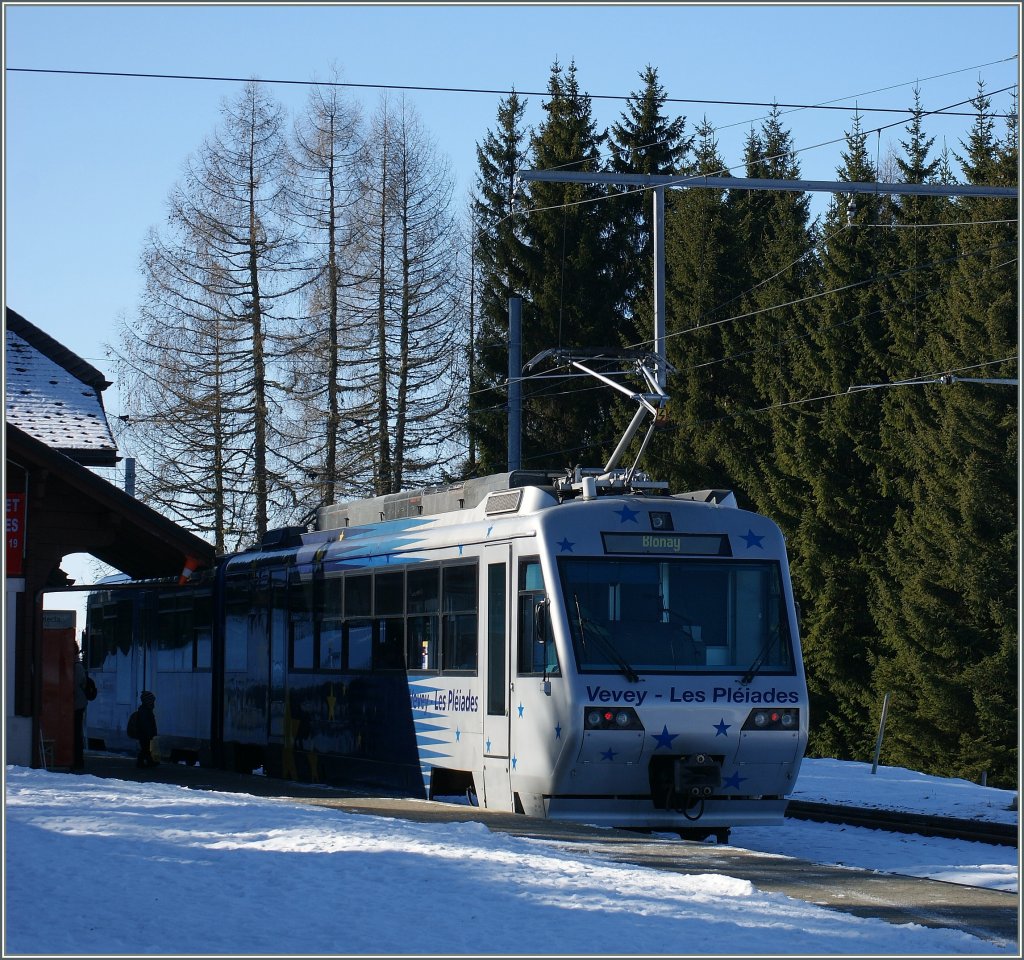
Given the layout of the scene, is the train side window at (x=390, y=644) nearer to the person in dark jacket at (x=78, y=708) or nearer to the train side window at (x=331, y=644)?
the train side window at (x=331, y=644)

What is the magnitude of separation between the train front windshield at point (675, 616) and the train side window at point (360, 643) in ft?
13.6

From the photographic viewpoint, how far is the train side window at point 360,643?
17906 millimetres

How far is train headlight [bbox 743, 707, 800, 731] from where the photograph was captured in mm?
14359

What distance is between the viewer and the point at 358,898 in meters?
8.99

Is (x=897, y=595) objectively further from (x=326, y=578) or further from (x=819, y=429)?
(x=326, y=578)

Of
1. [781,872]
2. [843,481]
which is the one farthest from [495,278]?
[781,872]

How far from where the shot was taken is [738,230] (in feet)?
173

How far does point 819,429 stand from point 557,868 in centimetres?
3890

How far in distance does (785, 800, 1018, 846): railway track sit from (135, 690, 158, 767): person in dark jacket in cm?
972

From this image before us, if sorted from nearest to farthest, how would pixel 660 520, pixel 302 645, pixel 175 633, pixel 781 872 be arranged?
pixel 781 872 → pixel 660 520 → pixel 302 645 → pixel 175 633

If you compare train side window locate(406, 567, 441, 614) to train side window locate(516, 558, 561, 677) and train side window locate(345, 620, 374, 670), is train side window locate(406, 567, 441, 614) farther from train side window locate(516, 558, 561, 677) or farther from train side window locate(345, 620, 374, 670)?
train side window locate(516, 558, 561, 677)

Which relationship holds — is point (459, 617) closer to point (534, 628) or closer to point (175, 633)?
point (534, 628)

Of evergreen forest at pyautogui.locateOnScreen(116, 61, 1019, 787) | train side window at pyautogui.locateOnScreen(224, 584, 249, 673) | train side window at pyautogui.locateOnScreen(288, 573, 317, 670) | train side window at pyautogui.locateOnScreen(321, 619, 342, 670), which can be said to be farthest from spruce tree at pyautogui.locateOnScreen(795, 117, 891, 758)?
train side window at pyautogui.locateOnScreen(321, 619, 342, 670)

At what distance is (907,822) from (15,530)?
10.1 m
